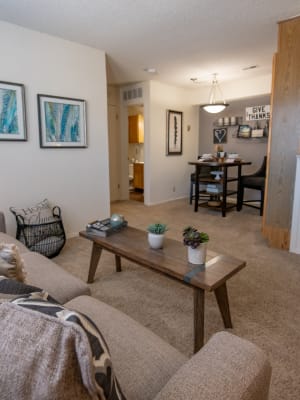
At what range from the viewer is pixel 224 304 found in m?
1.68

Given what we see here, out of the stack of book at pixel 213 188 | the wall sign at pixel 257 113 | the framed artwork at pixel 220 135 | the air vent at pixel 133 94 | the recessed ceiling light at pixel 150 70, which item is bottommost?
the stack of book at pixel 213 188

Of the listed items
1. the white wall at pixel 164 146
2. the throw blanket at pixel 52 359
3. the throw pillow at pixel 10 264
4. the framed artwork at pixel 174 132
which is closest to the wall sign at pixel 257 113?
the white wall at pixel 164 146

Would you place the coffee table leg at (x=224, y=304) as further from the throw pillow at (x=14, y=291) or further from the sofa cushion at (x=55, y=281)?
the throw pillow at (x=14, y=291)

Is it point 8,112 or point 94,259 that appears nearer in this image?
point 94,259

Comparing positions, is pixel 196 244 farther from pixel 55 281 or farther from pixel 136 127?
pixel 136 127

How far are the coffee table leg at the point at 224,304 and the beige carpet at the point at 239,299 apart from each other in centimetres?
7

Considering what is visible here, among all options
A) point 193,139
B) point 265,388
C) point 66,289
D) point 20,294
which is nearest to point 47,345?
point 20,294

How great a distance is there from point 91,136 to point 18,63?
1.13 m

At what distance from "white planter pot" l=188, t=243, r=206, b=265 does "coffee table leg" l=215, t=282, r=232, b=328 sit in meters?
0.22

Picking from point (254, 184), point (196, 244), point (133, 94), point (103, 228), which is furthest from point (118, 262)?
point (133, 94)

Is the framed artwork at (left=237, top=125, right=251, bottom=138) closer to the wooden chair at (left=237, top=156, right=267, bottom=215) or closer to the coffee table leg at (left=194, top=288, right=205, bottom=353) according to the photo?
the wooden chair at (left=237, top=156, right=267, bottom=215)

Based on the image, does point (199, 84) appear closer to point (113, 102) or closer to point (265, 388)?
point (113, 102)

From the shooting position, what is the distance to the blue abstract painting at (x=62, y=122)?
308cm

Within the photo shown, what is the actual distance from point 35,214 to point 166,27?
2467mm
